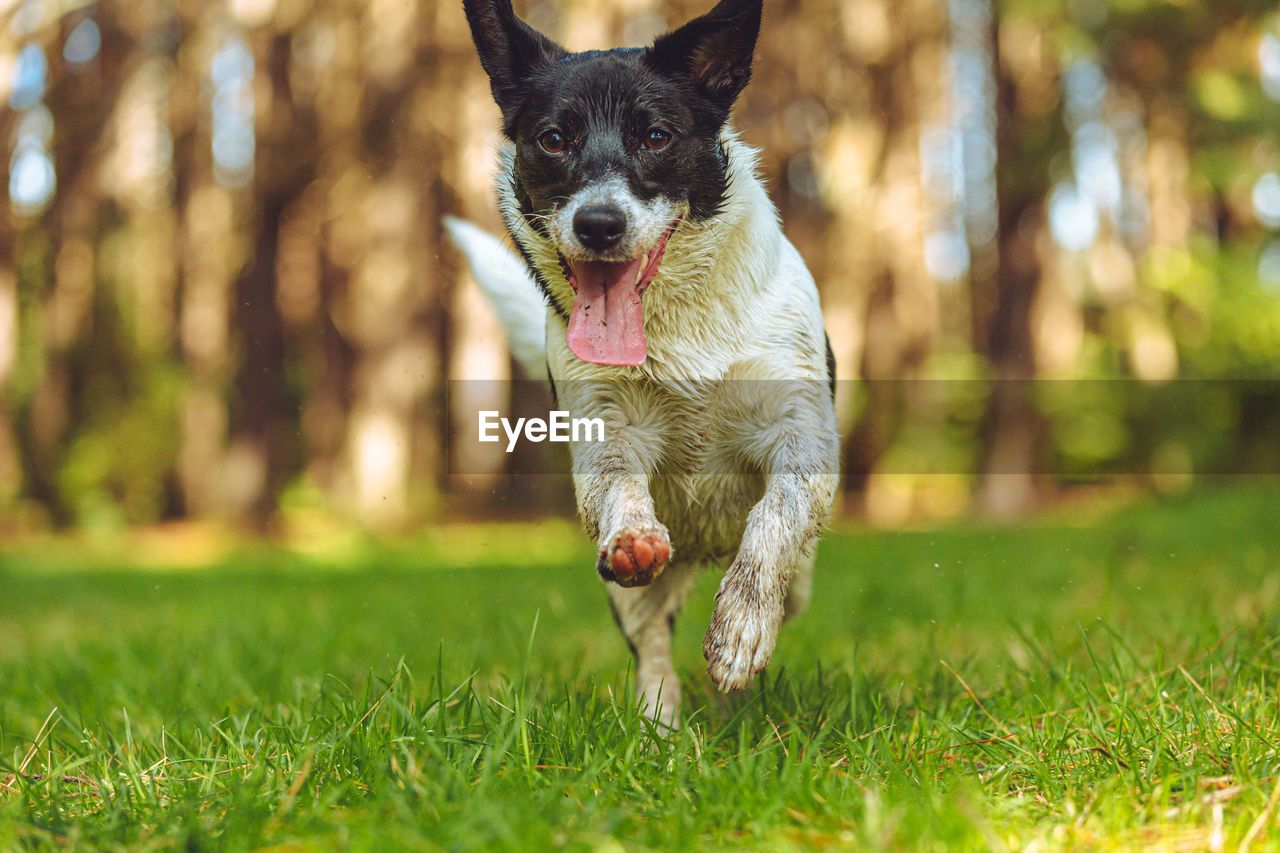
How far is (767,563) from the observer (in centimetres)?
229

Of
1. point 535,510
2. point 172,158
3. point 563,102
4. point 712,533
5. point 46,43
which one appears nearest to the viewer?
point 563,102

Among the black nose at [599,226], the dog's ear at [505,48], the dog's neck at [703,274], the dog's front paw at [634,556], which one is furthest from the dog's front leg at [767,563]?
the dog's ear at [505,48]

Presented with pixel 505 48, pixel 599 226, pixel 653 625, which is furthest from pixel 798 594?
pixel 505 48

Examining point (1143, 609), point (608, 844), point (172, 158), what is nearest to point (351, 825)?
point (608, 844)

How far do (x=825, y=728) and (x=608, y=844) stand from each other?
31.6 inches

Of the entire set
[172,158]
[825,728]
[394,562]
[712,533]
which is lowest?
[394,562]

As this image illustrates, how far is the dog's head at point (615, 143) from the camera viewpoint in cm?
244

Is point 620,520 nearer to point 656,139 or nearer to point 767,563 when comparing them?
point 767,563

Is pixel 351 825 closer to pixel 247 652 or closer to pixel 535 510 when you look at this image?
pixel 247 652

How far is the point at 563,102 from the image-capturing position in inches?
102

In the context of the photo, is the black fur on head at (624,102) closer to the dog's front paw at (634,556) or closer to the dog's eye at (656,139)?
the dog's eye at (656,139)

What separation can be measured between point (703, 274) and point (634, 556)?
86 cm

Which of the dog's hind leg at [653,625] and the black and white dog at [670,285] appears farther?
the dog's hind leg at [653,625]

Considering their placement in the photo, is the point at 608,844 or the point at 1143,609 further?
the point at 1143,609
